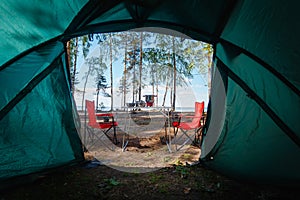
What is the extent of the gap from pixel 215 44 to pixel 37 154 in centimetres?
223

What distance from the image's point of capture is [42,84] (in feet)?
5.84

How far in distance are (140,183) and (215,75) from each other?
1.50 m

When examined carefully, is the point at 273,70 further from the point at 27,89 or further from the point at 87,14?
the point at 27,89

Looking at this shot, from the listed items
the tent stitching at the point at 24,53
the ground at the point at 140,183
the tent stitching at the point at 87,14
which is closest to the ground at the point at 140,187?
the ground at the point at 140,183

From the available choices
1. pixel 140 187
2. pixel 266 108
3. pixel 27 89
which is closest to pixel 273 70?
pixel 266 108

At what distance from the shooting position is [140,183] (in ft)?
5.91

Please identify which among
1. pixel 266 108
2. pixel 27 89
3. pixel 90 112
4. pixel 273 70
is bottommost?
pixel 90 112

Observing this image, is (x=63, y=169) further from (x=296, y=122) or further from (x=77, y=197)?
(x=296, y=122)

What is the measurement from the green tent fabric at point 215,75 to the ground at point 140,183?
12 cm

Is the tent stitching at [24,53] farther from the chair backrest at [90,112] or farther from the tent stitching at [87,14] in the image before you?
the chair backrest at [90,112]

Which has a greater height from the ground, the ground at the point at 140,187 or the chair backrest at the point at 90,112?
the chair backrest at the point at 90,112

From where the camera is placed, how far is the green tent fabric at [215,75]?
4.34ft

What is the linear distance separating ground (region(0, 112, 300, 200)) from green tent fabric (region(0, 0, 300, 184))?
0.40 ft

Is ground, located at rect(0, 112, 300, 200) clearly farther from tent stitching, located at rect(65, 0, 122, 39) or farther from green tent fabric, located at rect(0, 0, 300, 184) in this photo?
tent stitching, located at rect(65, 0, 122, 39)
